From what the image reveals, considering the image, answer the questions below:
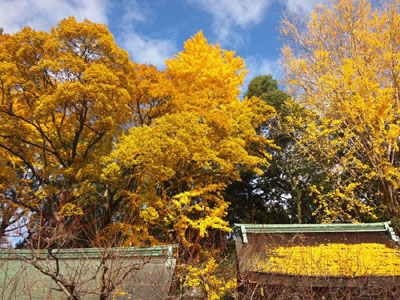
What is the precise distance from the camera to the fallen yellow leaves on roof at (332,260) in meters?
6.15

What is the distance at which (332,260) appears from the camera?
22.7 feet

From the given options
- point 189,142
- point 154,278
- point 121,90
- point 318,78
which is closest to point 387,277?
point 154,278

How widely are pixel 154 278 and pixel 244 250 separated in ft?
8.24

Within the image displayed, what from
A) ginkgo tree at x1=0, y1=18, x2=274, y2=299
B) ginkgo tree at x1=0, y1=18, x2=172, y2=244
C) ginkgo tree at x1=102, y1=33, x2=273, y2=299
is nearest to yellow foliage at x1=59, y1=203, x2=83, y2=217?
ginkgo tree at x1=0, y1=18, x2=274, y2=299

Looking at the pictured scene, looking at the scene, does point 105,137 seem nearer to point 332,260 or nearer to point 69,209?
point 69,209

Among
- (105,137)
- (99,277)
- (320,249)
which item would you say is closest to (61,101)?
(105,137)

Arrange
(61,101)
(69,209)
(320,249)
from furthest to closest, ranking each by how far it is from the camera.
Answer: (61,101), (69,209), (320,249)

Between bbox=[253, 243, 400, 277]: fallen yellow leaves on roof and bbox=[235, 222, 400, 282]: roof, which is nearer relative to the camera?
bbox=[253, 243, 400, 277]: fallen yellow leaves on roof

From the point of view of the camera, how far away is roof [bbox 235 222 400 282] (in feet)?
21.3

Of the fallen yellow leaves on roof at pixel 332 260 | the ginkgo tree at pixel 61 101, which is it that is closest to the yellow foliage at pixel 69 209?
the ginkgo tree at pixel 61 101

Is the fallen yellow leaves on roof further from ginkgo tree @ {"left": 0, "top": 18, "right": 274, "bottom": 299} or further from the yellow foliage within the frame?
the yellow foliage

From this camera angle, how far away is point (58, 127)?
36.7ft

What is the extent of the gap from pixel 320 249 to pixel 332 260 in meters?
A: 0.91

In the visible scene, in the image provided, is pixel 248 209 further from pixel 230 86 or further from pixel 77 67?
pixel 77 67
